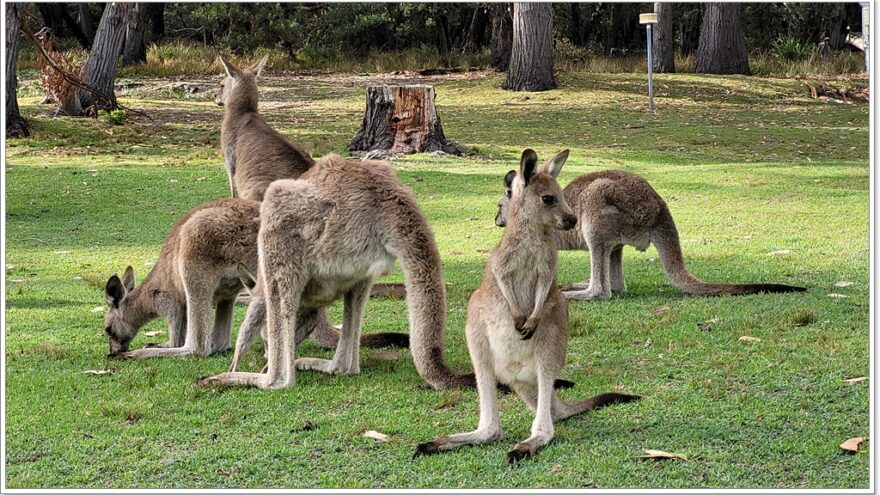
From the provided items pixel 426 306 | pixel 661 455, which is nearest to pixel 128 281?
pixel 426 306

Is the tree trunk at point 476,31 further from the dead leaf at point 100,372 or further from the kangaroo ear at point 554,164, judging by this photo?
the kangaroo ear at point 554,164

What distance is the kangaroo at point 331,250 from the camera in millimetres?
5223

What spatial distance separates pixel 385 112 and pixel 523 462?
10948 millimetres

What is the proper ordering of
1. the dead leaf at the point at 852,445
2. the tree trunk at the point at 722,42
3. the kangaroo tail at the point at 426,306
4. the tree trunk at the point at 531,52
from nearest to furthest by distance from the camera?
the dead leaf at the point at 852,445 → the kangaroo tail at the point at 426,306 → the tree trunk at the point at 531,52 → the tree trunk at the point at 722,42

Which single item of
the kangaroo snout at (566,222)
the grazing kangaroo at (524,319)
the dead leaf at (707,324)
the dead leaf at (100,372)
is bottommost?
the dead leaf at (707,324)

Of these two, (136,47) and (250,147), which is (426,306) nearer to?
(250,147)

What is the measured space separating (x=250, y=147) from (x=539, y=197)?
3.72 meters

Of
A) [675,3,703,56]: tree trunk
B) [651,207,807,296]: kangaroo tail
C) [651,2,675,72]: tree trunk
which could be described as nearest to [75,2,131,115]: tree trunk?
[651,2,675,72]: tree trunk

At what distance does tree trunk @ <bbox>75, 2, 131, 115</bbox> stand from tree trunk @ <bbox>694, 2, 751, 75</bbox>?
42.8 ft

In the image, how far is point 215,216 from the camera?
6.02 m

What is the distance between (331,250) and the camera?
17.3ft

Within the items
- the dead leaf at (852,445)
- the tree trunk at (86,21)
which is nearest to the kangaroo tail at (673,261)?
the dead leaf at (852,445)

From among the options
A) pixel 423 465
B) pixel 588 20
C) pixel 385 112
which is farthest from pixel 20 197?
pixel 588 20

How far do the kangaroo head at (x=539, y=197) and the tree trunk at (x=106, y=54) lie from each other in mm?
15278
